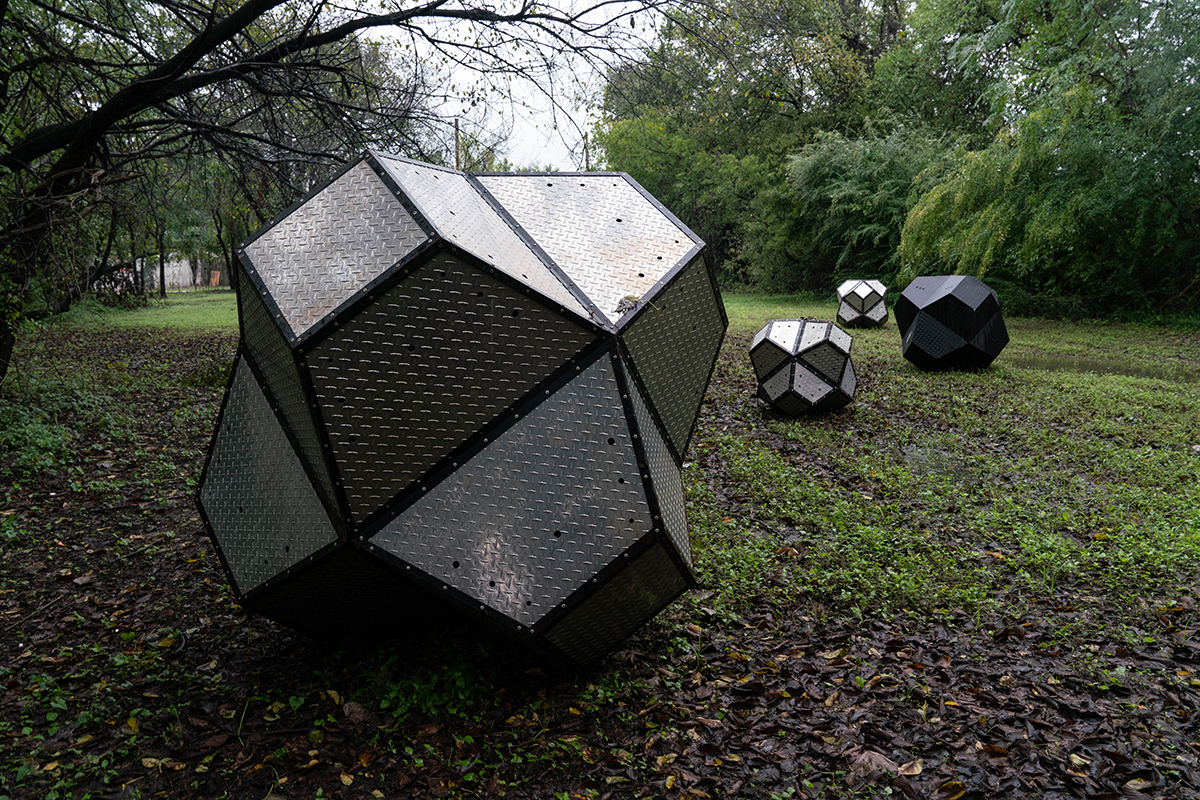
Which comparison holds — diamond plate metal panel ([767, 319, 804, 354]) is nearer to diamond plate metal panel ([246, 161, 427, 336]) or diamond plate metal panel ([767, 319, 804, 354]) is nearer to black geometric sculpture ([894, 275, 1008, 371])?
black geometric sculpture ([894, 275, 1008, 371])

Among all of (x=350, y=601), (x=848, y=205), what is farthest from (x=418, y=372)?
(x=848, y=205)

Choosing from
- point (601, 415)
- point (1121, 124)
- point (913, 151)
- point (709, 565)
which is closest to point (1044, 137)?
point (1121, 124)

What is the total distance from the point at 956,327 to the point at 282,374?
442 inches

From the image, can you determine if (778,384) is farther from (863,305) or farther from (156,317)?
(156,317)

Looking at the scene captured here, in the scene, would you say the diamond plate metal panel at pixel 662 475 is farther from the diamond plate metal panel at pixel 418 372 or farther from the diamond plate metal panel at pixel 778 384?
the diamond plate metal panel at pixel 778 384

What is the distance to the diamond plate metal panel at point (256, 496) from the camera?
318 cm

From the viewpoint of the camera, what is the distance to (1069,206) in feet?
54.7

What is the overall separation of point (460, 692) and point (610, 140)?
3943cm

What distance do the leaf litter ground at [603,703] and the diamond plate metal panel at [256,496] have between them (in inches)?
26.8

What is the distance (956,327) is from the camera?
11.8 m

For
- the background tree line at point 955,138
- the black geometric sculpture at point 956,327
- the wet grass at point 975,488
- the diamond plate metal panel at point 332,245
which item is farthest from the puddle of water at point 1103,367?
the diamond plate metal panel at point 332,245

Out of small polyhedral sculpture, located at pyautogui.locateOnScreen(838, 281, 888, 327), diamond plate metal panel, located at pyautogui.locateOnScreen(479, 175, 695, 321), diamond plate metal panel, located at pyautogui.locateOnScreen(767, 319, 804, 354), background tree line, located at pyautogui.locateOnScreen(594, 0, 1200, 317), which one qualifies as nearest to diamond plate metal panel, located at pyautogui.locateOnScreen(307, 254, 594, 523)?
diamond plate metal panel, located at pyautogui.locateOnScreen(479, 175, 695, 321)

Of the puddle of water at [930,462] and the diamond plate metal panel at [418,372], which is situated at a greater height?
the diamond plate metal panel at [418,372]

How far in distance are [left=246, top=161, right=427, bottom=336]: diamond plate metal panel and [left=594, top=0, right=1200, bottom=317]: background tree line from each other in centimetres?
450
